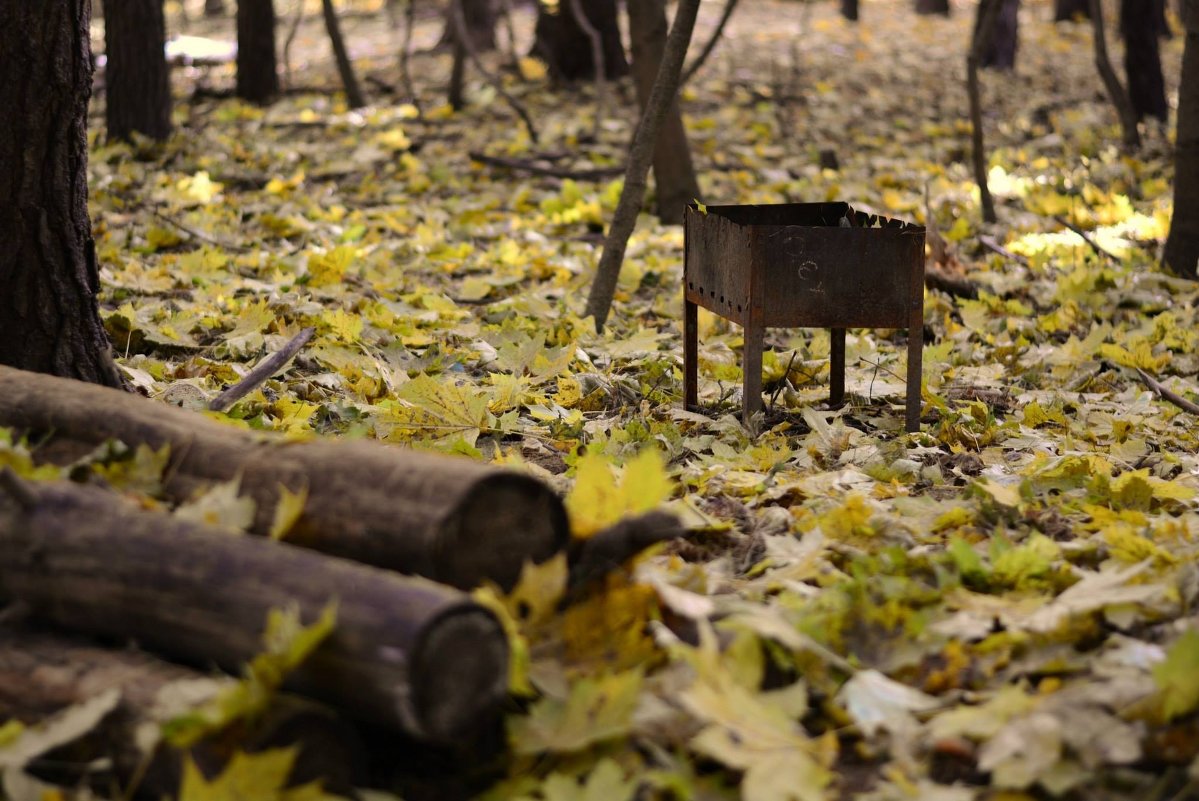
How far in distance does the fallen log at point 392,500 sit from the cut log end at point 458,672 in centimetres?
23

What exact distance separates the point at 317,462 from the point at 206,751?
0.61 meters

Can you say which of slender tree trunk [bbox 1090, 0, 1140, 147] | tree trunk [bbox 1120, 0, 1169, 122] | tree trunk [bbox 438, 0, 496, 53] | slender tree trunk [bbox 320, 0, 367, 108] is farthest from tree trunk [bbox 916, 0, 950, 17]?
slender tree trunk [bbox 320, 0, 367, 108]

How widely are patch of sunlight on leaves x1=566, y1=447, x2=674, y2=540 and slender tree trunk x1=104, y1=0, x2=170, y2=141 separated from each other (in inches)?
296

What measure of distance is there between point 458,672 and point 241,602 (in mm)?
359

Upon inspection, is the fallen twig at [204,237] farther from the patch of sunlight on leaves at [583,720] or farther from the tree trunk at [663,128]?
the patch of sunlight on leaves at [583,720]

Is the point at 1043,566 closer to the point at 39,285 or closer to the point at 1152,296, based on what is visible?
the point at 39,285

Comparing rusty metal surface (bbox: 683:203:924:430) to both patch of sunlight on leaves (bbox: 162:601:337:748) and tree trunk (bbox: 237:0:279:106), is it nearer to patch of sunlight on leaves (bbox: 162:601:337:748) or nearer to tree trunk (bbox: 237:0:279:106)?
patch of sunlight on leaves (bbox: 162:601:337:748)

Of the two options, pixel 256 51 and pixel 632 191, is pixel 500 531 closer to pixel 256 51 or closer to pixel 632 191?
pixel 632 191

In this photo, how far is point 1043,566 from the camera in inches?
97.3

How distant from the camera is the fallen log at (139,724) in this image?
1.81 meters

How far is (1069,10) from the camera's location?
59.9ft

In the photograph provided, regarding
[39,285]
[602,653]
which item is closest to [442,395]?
[39,285]

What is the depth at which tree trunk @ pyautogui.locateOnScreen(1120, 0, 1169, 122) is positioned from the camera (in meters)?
11.4

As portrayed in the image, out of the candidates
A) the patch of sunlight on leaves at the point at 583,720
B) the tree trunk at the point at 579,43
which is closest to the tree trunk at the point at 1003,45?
the tree trunk at the point at 579,43
